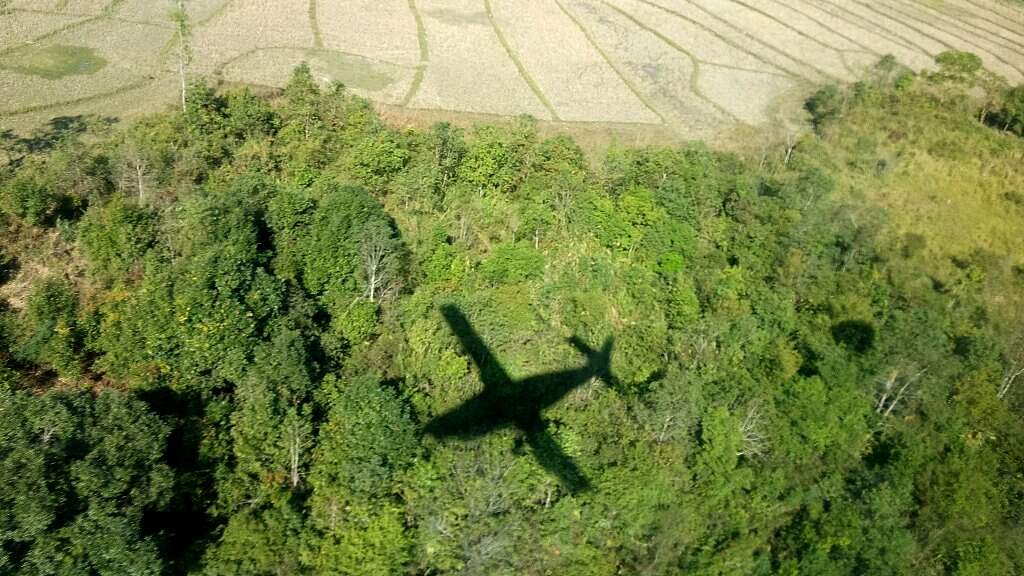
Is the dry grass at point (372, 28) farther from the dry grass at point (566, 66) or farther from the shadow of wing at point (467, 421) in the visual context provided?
the shadow of wing at point (467, 421)

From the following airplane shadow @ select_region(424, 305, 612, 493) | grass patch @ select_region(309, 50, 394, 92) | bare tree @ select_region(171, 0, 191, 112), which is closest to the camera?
airplane shadow @ select_region(424, 305, 612, 493)

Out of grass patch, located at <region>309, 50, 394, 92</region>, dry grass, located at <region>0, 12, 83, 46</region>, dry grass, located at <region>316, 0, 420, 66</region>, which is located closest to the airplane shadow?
grass patch, located at <region>309, 50, 394, 92</region>

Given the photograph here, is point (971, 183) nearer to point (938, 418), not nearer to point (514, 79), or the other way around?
point (938, 418)

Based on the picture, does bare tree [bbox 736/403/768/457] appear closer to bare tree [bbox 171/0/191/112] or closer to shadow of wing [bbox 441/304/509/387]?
shadow of wing [bbox 441/304/509/387]

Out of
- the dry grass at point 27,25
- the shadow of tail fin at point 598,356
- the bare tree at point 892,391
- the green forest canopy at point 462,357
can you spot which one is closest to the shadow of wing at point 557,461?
the green forest canopy at point 462,357

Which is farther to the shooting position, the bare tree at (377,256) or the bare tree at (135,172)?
the bare tree at (135,172)

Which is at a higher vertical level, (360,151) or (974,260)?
(360,151)

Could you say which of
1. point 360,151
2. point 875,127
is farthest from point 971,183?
point 360,151
